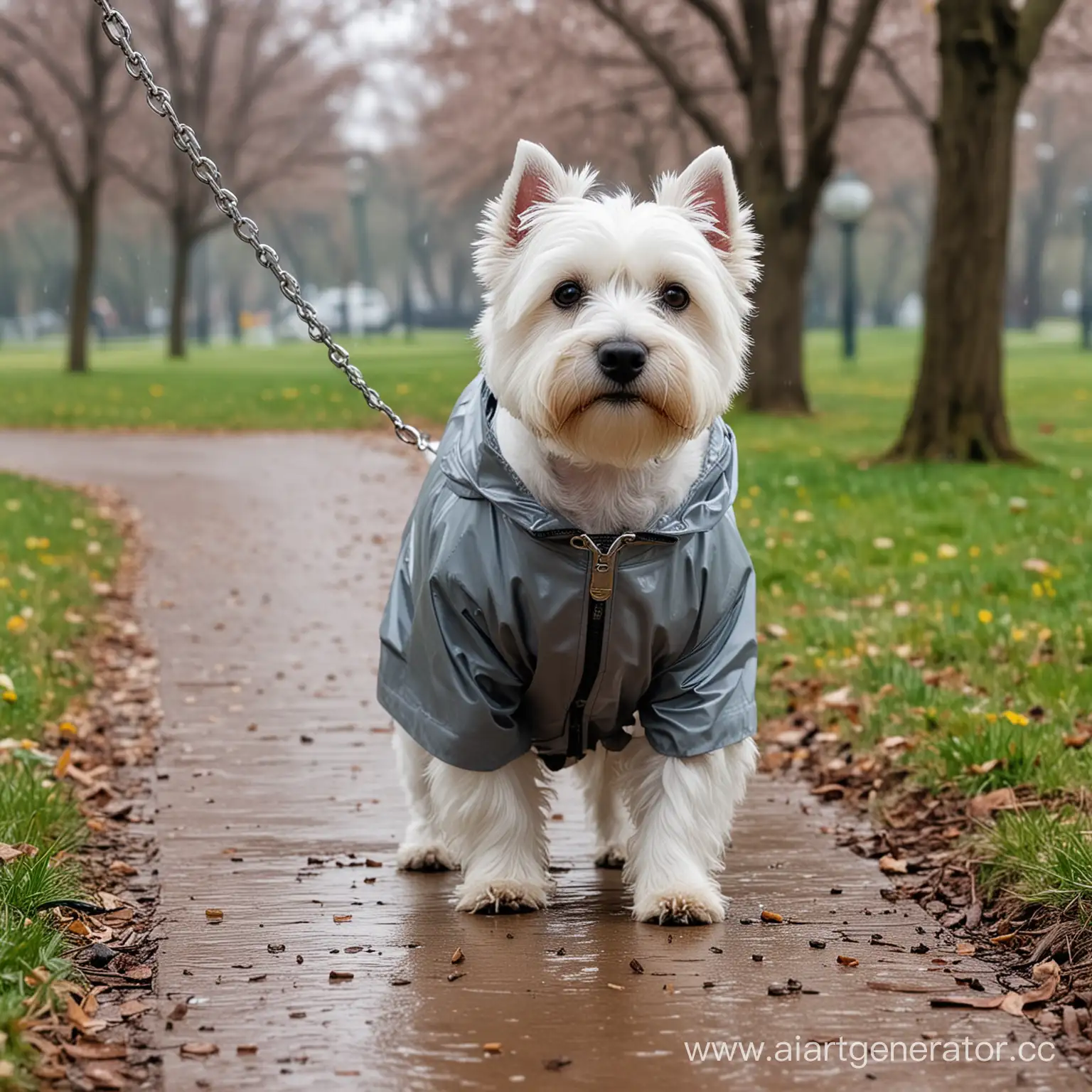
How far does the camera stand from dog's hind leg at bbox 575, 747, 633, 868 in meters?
5.09

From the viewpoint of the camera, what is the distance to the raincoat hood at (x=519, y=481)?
4.37 m

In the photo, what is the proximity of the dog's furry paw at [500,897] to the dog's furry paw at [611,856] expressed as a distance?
585mm

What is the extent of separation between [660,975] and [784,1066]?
612mm

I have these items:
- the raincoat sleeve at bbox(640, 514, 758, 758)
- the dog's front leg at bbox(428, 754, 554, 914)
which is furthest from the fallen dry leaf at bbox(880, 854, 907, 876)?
the dog's front leg at bbox(428, 754, 554, 914)

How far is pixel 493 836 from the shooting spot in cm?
456

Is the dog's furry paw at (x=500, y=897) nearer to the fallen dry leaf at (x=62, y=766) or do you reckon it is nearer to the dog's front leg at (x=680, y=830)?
→ the dog's front leg at (x=680, y=830)

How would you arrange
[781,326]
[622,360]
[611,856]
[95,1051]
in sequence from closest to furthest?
[95,1051] → [622,360] → [611,856] → [781,326]

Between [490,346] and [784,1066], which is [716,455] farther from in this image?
[784,1066]

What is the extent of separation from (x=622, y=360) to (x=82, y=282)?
32256mm

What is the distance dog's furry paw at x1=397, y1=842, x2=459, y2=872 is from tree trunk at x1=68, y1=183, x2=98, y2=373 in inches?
1199

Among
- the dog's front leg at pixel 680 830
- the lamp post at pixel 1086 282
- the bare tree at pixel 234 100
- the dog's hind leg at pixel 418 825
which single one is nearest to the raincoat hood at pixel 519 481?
the dog's front leg at pixel 680 830

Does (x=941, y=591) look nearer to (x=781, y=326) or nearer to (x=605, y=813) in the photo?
(x=605, y=813)

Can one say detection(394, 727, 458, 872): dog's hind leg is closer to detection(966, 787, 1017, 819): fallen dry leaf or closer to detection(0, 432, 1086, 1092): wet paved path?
detection(0, 432, 1086, 1092): wet paved path

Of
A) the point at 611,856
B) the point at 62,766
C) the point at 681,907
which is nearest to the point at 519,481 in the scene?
the point at 681,907
